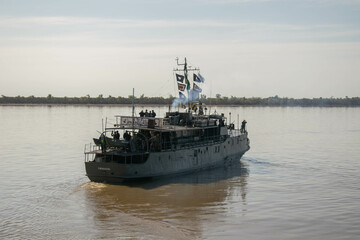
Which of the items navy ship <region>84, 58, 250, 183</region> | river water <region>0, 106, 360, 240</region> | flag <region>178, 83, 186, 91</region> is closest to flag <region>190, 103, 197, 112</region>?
navy ship <region>84, 58, 250, 183</region>

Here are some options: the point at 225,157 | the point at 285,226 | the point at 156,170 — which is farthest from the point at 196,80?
the point at 285,226

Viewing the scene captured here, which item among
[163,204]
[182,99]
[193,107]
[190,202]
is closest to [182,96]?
[182,99]

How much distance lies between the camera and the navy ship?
108 ft

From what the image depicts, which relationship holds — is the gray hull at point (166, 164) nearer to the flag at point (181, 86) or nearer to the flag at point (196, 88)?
the flag at point (196, 88)

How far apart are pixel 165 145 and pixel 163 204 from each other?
7.51 metres

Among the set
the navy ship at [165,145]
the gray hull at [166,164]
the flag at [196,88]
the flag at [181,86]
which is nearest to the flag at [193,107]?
the navy ship at [165,145]

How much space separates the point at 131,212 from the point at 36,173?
13.5m

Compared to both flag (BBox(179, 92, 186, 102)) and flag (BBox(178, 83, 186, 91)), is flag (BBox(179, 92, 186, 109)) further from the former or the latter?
flag (BBox(178, 83, 186, 91))

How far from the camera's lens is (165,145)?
35344 mm

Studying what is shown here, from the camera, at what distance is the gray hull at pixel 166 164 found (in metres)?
32.4

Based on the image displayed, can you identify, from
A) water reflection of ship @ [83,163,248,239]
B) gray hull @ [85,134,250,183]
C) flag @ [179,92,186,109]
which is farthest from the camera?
flag @ [179,92,186,109]

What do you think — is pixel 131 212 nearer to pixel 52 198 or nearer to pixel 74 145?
pixel 52 198

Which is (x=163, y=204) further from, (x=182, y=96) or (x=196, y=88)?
(x=196, y=88)

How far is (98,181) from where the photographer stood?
3319cm
